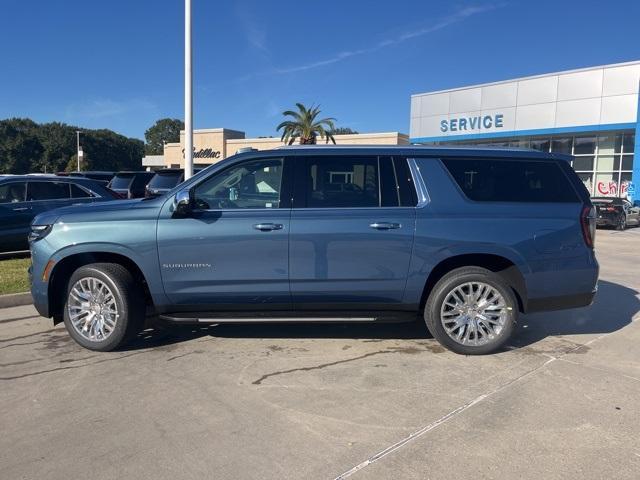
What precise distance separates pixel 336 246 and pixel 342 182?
2.11 ft

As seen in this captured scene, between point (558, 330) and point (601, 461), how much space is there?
304 cm

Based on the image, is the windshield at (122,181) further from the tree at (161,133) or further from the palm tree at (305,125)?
the tree at (161,133)

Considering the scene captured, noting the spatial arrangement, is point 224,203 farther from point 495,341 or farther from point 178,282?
point 495,341

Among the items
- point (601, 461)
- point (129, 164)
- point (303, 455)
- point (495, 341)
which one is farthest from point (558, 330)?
point (129, 164)

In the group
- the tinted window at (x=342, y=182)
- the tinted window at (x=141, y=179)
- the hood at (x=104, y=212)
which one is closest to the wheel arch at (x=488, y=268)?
the tinted window at (x=342, y=182)

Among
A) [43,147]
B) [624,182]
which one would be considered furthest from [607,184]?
[43,147]

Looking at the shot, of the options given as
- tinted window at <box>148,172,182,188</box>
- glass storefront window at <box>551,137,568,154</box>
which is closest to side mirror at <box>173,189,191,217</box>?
tinted window at <box>148,172,182,188</box>

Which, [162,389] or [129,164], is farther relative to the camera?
[129,164]

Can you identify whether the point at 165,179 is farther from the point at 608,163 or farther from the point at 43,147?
the point at 43,147

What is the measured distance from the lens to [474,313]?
5164 mm

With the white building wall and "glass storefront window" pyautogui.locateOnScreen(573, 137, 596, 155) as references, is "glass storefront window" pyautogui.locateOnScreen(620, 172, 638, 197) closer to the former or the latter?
"glass storefront window" pyautogui.locateOnScreen(573, 137, 596, 155)

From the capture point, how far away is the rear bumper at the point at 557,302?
5172 mm

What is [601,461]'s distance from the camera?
10.7ft

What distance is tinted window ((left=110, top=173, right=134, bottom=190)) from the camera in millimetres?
18156
